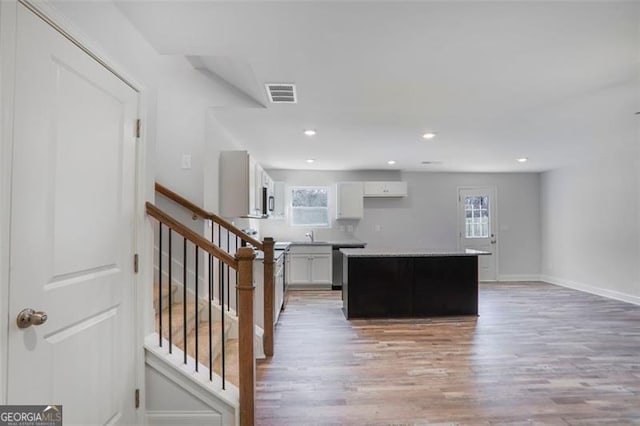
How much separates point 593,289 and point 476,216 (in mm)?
2374

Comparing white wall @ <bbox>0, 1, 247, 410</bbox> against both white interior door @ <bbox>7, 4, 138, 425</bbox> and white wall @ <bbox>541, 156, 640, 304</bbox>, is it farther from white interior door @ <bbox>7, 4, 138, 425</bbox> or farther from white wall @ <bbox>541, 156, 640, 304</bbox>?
white wall @ <bbox>541, 156, 640, 304</bbox>

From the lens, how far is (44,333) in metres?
1.37

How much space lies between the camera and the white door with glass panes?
24.6 ft

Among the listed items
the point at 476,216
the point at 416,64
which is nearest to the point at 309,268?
the point at 476,216

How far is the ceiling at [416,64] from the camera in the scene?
1.91 meters

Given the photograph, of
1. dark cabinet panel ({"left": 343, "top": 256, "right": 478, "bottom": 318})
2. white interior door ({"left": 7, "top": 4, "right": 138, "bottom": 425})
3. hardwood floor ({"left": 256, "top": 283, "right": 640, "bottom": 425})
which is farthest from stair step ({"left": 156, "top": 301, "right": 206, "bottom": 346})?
dark cabinet panel ({"left": 343, "top": 256, "right": 478, "bottom": 318})

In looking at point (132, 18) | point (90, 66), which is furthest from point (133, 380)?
point (132, 18)

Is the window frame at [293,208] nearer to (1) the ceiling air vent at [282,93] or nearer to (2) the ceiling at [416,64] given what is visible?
(2) the ceiling at [416,64]

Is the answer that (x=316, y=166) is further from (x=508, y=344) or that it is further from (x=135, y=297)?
(x=135, y=297)

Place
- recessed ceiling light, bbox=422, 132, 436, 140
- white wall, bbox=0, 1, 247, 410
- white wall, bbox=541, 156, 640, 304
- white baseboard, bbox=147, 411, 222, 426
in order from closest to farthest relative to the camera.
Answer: white wall, bbox=0, 1, 247, 410 → white baseboard, bbox=147, 411, 222, 426 → recessed ceiling light, bbox=422, 132, 436, 140 → white wall, bbox=541, 156, 640, 304

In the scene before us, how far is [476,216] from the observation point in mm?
7586

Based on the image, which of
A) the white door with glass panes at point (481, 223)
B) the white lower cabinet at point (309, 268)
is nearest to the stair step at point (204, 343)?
the white lower cabinet at point (309, 268)

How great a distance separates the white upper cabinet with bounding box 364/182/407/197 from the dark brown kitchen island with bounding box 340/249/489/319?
2594 millimetres

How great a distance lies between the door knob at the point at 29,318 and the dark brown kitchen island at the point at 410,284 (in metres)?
3.63
